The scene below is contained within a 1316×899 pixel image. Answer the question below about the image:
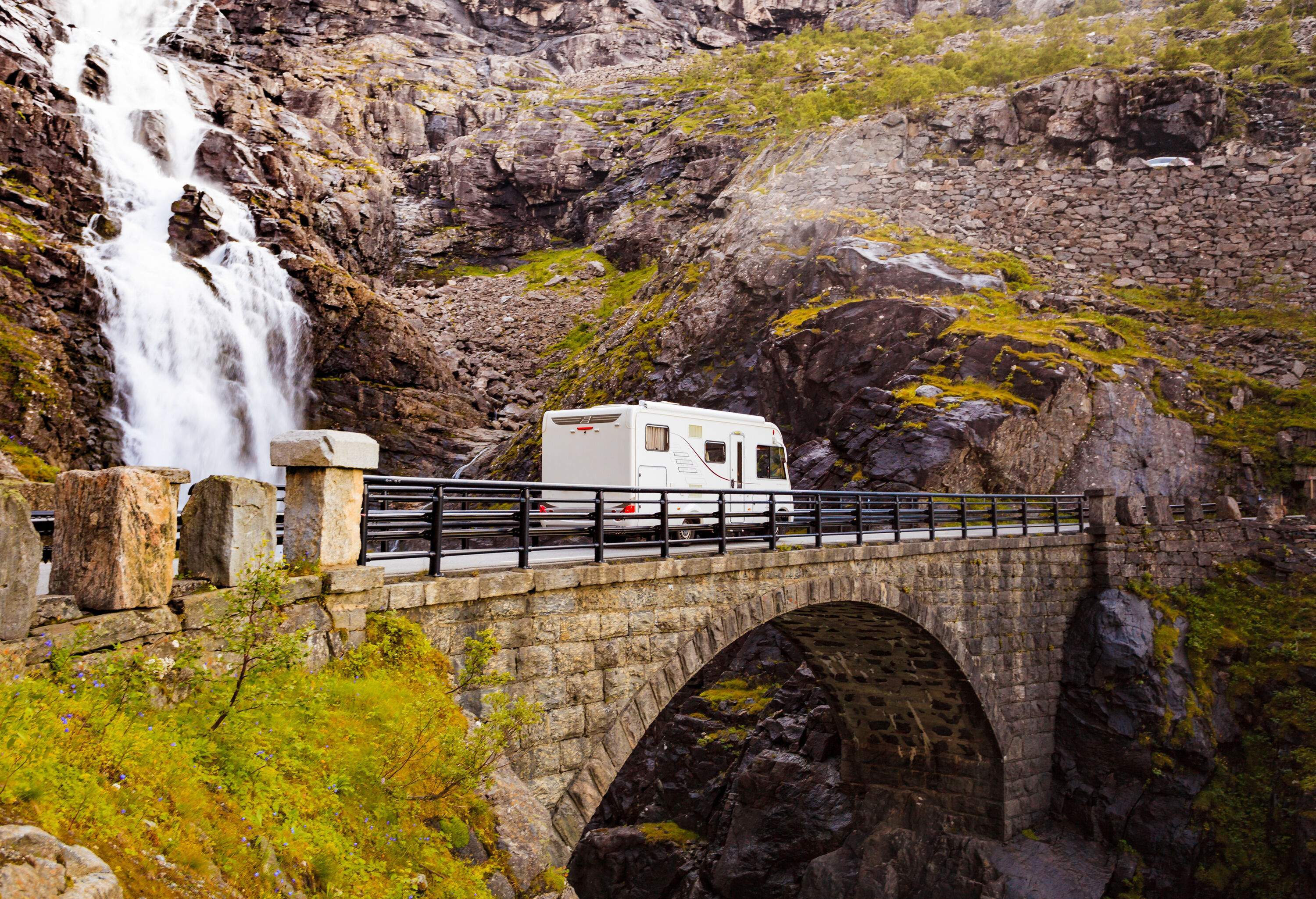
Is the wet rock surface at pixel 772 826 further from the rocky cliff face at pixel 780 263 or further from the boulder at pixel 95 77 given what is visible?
the boulder at pixel 95 77

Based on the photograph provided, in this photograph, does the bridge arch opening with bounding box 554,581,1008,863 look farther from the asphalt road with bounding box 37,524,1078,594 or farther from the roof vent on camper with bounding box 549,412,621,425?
the roof vent on camper with bounding box 549,412,621,425

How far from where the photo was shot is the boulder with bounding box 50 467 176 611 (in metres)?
4.37

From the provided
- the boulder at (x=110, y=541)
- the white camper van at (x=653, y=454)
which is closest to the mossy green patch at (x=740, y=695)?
the white camper van at (x=653, y=454)

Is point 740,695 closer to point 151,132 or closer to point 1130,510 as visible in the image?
point 1130,510

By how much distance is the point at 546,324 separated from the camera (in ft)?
134

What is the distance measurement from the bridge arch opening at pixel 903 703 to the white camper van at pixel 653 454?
2443 millimetres

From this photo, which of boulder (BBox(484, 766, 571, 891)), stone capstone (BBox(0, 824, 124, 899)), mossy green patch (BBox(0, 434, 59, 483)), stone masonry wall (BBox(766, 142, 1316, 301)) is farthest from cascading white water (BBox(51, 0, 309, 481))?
stone capstone (BBox(0, 824, 124, 899))

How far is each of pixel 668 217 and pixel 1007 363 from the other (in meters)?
24.7

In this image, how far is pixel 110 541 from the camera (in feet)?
A: 14.3

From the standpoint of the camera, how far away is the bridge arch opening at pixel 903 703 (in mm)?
13961

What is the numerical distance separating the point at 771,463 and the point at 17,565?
14048 mm

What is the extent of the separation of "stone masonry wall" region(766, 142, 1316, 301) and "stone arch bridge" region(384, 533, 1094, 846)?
1573cm

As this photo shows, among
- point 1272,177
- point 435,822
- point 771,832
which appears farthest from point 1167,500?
point 435,822

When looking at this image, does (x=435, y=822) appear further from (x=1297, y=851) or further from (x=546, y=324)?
(x=546, y=324)
